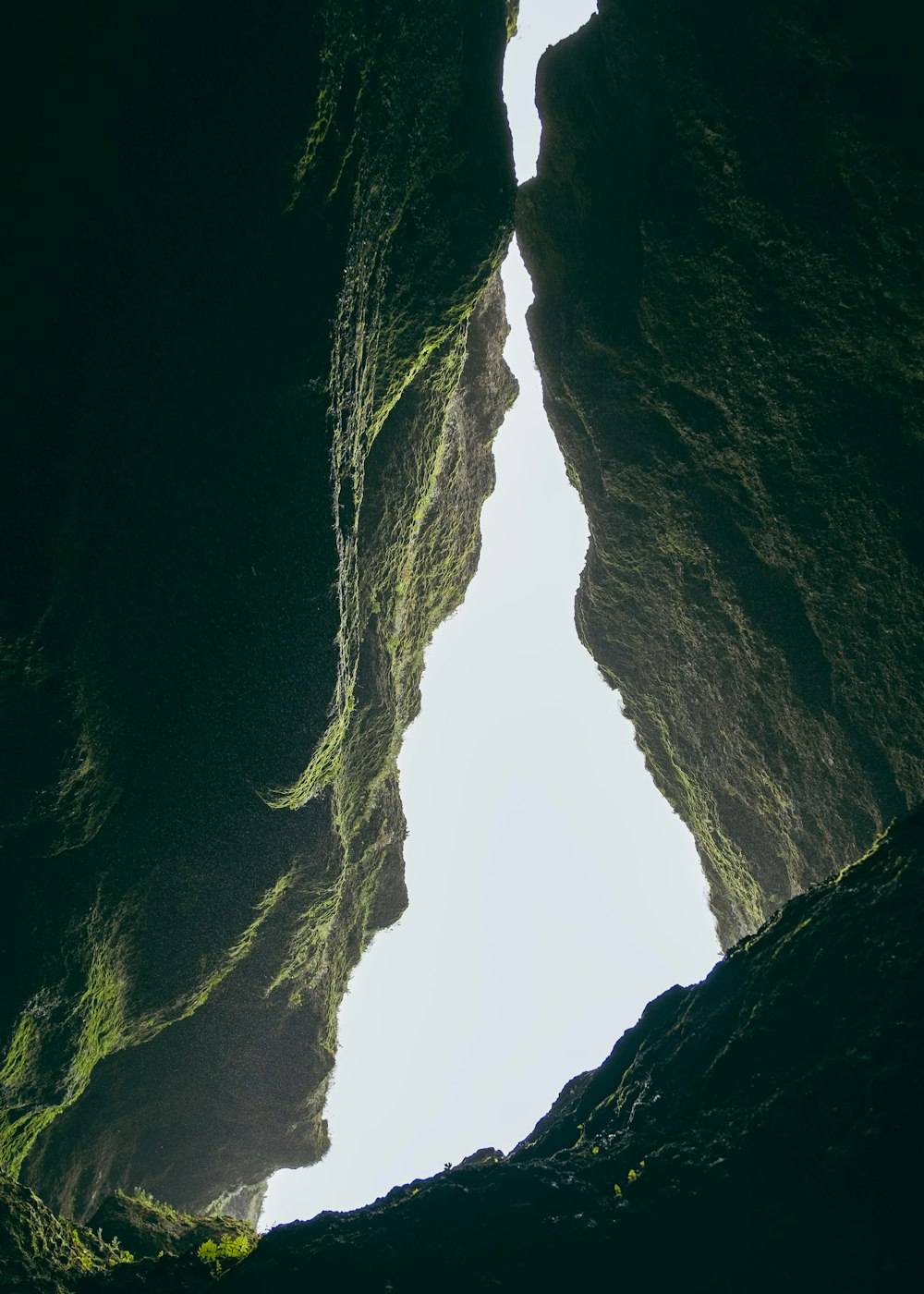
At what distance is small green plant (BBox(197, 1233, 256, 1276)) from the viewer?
21.1 ft

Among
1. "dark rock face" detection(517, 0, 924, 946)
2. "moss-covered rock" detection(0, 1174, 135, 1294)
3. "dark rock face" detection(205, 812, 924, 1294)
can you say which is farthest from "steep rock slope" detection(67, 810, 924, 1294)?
"dark rock face" detection(517, 0, 924, 946)

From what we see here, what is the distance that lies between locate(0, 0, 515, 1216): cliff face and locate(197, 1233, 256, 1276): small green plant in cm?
409

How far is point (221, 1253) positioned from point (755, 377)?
456 inches

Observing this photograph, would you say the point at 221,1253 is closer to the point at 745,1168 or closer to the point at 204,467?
the point at 745,1168

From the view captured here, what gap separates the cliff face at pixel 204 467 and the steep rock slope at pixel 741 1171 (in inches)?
194

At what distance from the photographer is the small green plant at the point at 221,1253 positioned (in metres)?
6.44

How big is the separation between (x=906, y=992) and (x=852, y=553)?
18.5 feet

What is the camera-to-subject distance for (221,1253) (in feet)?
21.6

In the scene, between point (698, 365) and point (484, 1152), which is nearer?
point (698, 365)

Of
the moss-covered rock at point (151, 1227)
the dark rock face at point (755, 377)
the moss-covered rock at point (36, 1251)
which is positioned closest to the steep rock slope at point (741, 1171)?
the moss-covered rock at point (36, 1251)

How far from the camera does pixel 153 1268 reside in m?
6.31

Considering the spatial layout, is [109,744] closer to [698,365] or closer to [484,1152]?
[484,1152]

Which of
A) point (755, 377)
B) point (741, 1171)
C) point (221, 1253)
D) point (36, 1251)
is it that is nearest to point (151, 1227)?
point (36, 1251)

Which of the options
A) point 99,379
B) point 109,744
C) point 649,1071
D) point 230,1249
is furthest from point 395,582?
point 230,1249
